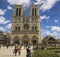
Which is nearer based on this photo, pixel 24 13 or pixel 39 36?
pixel 39 36

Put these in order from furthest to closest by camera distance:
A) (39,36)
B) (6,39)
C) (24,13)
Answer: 1. (6,39)
2. (24,13)
3. (39,36)

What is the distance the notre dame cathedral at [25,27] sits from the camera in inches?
3698

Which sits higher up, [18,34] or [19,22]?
[19,22]

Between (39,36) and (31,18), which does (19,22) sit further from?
(39,36)

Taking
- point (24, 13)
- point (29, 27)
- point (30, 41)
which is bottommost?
point (30, 41)

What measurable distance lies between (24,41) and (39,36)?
298 inches

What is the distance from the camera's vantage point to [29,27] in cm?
9619

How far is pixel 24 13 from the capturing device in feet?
329

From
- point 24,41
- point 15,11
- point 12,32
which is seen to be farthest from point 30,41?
point 15,11

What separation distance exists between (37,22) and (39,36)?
7.31m

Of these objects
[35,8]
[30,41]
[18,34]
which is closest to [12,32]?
[18,34]

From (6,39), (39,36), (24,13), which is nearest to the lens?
(39,36)

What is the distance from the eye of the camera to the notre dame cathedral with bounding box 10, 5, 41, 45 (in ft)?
308

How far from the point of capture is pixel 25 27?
318 ft
